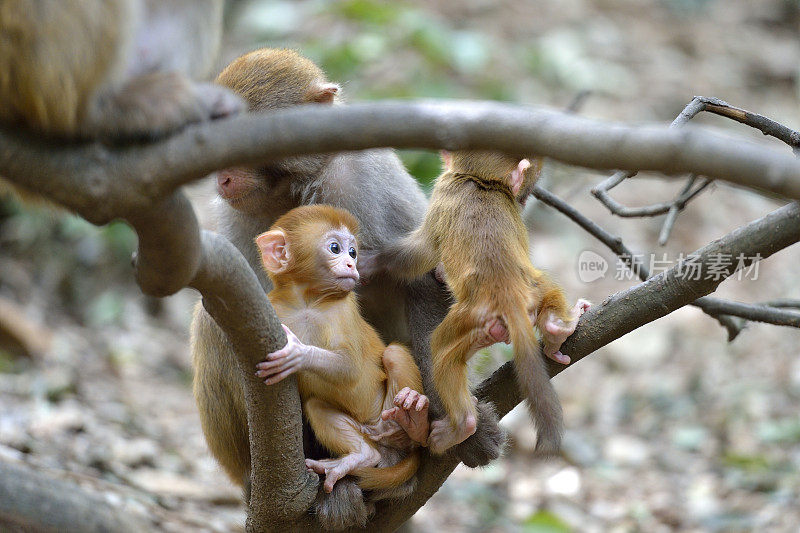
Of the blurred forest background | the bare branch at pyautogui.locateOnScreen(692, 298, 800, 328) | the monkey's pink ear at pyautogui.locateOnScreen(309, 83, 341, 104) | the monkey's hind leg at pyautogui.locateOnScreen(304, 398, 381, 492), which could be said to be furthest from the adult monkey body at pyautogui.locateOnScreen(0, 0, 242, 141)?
the blurred forest background

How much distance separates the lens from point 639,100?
32.0 ft

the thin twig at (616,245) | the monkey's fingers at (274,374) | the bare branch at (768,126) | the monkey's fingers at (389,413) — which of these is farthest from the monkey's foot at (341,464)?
the bare branch at (768,126)

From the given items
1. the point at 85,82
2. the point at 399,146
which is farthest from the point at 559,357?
the point at 85,82

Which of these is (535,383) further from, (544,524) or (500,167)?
(544,524)

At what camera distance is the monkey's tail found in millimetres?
2936

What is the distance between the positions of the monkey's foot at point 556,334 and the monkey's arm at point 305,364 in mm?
641

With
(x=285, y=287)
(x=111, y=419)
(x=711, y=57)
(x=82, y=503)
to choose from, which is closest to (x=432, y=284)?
(x=285, y=287)

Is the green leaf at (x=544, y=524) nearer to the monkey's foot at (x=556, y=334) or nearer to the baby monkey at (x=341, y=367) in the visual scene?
the baby monkey at (x=341, y=367)

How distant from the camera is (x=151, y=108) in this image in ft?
6.47

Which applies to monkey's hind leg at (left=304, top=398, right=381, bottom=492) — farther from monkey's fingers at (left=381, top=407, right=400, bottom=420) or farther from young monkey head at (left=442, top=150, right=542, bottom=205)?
young monkey head at (left=442, top=150, right=542, bottom=205)

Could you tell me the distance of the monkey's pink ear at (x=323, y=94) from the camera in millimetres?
3488

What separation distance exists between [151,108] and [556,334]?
4.70ft

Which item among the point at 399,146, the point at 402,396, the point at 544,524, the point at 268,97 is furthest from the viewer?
the point at 544,524

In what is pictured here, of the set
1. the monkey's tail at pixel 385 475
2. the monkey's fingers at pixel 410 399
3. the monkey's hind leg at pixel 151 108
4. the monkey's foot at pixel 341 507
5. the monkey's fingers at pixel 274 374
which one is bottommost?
the monkey's foot at pixel 341 507
